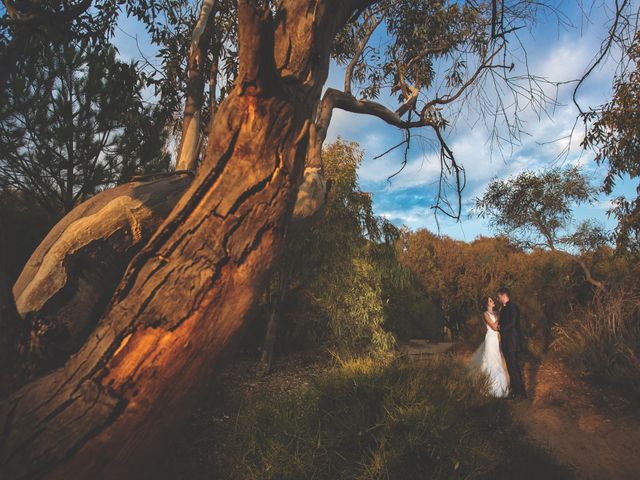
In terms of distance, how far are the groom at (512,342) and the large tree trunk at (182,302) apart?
7.18 m

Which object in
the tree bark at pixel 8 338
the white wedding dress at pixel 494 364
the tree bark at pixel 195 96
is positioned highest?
the tree bark at pixel 195 96

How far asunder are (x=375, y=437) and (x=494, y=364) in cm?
436

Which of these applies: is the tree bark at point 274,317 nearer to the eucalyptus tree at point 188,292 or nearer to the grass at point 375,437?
the grass at point 375,437

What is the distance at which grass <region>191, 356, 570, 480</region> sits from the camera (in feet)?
13.5

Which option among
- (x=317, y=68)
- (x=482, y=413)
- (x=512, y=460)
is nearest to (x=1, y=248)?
(x=317, y=68)

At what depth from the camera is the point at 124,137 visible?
10.2 meters

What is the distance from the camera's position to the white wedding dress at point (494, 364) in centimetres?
762

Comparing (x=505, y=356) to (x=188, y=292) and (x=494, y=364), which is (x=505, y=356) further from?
(x=188, y=292)

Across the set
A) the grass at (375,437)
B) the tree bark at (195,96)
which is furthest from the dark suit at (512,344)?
the tree bark at (195,96)

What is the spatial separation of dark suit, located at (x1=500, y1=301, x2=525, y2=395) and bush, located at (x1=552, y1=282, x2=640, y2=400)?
165 centimetres

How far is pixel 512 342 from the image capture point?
772cm

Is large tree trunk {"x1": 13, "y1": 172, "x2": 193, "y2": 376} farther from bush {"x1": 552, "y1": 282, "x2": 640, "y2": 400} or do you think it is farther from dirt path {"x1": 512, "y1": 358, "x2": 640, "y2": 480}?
bush {"x1": 552, "y1": 282, "x2": 640, "y2": 400}

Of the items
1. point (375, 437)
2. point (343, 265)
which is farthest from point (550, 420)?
point (343, 265)

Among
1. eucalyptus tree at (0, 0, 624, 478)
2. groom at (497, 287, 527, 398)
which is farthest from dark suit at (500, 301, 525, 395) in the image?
eucalyptus tree at (0, 0, 624, 478)
